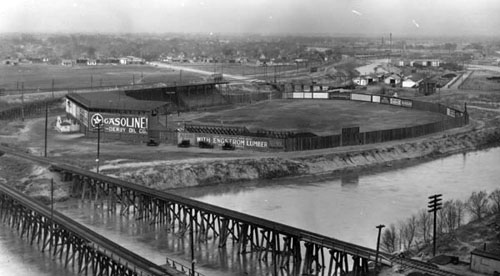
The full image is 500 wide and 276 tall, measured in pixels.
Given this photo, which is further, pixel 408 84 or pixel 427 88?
pixel 408 84

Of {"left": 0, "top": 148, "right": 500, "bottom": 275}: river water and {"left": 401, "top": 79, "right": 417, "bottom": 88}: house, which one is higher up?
{"left": 401, "top": 79, "right": 417, "bottom": 88}: house

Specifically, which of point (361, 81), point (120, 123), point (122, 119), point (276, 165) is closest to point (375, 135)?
point (276, 165)

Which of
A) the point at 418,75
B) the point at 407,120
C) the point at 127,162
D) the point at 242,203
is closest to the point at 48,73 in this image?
the point at 418,75

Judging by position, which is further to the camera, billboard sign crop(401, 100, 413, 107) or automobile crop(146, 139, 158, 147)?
billboard sign crop(401, 100, 413, 107)

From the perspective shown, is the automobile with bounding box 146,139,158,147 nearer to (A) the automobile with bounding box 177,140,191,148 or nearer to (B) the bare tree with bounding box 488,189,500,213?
(A) the automobile with bounding box 177,140,191,148

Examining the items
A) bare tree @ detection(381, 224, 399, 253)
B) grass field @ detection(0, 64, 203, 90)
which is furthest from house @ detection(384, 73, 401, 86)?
bare tree @ detection(381, 224, 399, 253)

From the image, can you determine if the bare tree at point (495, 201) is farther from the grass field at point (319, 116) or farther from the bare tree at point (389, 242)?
the grass field at point (319, 116)

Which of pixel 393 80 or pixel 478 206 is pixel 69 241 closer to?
pixel 478 206
